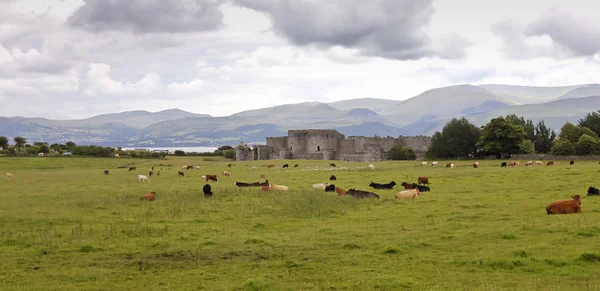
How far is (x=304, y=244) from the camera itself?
42.7ft

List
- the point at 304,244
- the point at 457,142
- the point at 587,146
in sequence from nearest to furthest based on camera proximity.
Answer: the point at 304,244 < the point at 587,146 < the point at 457,142


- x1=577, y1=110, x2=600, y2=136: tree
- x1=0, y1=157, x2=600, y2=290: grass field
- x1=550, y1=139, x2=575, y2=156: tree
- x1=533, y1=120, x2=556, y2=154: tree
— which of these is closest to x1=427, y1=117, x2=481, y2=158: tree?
x1=550, y1=139, x2=575, y2=156: tree

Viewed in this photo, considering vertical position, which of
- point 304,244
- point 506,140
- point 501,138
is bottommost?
point 304,244

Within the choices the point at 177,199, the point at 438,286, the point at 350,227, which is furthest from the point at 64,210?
the point at 438,286

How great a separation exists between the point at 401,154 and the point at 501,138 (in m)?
15.8

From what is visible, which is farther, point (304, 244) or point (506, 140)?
point (506, 140)

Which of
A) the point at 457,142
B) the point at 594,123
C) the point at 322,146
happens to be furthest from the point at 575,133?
the point at 322,146

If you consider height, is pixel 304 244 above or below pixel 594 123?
below

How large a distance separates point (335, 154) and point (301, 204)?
62.8 meters

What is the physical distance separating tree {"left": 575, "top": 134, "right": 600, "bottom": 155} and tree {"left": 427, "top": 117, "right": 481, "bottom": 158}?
12638mm

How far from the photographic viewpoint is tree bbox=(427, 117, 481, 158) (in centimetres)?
6681

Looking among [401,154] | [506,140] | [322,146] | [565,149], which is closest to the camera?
[565,149]

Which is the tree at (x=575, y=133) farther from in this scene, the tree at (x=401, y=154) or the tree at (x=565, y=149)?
the tree at (x=401, y=154)

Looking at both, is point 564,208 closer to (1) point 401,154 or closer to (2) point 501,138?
(2) point 501,138
